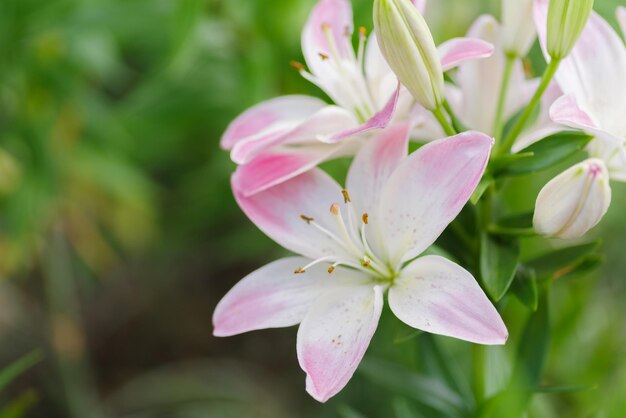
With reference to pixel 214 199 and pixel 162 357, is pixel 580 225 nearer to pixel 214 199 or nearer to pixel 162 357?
pixel 214 199

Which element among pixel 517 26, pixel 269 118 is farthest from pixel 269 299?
pixel 517 26

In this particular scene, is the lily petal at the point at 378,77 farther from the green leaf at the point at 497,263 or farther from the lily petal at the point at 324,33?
the green leaf at the point at 497,263

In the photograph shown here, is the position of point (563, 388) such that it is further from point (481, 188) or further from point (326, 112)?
point (326, 112)

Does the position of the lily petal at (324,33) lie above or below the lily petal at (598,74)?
above

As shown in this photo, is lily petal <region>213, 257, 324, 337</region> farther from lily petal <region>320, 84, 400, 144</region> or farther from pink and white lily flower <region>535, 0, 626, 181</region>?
pink and white lily flower <region>535, 0, 626, 181</region>

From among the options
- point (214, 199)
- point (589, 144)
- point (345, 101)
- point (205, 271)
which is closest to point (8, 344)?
point (205, 271)

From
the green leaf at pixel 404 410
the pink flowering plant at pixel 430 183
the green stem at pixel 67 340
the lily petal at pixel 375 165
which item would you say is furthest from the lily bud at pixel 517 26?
the green stem at pixel 67 340
